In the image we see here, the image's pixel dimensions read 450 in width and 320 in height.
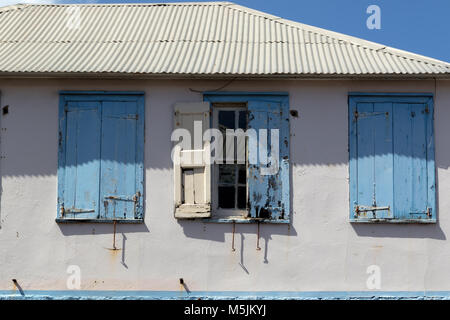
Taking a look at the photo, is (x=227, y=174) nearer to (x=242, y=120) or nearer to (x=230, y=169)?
(x=230, y=169)

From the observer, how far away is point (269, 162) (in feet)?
20.0

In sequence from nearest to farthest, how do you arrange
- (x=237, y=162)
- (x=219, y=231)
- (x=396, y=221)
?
(x=396, y=221) → (x=219, y=231) → (x=237, y=162)

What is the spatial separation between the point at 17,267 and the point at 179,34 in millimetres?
4069

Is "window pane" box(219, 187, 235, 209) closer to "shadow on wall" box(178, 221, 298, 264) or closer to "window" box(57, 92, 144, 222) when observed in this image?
"shadow on wall" box(178, 221, 298, 264)

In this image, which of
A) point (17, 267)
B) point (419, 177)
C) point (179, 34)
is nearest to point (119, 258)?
point (17, 267)

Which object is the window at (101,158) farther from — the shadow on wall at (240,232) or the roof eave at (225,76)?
the shadow on wall at (240,232)

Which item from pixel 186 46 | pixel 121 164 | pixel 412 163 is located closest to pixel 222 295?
pixel 121 164

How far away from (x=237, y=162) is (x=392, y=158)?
202cm

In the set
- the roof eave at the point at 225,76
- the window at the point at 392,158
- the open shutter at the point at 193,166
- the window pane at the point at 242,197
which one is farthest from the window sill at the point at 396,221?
the open shutter at the point at 193,166

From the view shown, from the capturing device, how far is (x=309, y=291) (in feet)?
19.7

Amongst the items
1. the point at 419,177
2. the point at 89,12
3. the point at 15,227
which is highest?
the point at 89,12

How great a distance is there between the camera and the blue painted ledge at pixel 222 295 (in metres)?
5.94

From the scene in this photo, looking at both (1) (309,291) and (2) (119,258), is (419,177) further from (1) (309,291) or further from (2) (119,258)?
(2) (119,258)

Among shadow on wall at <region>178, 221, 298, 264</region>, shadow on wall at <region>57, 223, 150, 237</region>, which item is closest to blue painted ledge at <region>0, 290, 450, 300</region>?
shadow on wall at <region>178, 221, 298, 264</region>
